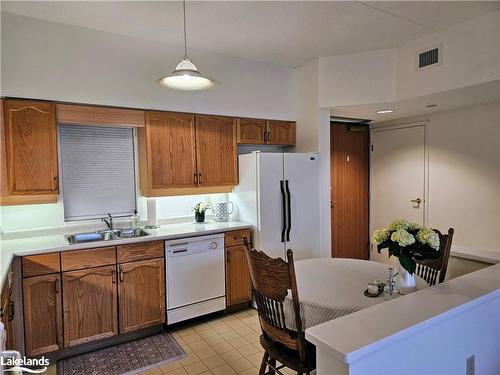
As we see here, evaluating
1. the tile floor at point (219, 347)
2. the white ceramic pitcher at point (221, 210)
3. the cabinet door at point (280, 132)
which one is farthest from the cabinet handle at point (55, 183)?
the cabinet door at point (280, 132)

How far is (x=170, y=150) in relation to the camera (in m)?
3.32

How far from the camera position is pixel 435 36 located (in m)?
3.12

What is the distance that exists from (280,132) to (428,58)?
1694 mm

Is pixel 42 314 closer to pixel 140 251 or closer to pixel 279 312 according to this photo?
pixel 140 251

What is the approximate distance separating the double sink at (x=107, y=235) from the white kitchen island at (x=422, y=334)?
236cm

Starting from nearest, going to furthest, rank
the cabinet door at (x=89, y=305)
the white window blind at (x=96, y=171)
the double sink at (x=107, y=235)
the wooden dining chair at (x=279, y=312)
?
the wooden dining chair at (x=279, y=312), the cabinet door at (x=89, y=305), the double sink at (x=107, y=235), the white window blind at (x=96, y=171)

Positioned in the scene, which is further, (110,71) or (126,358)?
(110,71)

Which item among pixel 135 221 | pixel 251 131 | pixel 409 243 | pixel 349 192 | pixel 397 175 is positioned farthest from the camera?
pixel 349 192

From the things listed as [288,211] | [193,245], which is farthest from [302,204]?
[193,245]

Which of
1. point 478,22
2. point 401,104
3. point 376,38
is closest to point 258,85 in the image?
point 376,38

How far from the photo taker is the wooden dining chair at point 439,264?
86.7 inches

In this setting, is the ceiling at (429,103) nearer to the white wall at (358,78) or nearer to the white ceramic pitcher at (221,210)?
the white wall at (358,78)

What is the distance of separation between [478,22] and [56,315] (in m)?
4.17

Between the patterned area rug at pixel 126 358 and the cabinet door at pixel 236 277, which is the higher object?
the cabinet door at pixel 236 277
